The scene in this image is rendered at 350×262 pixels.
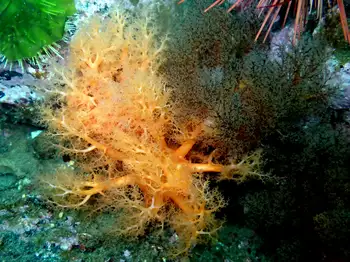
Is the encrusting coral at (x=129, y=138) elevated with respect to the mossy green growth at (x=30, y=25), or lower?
lower

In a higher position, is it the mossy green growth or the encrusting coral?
the mossy green growth

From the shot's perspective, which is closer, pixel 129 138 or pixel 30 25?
pixel 129 138

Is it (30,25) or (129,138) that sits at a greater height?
(30,25)

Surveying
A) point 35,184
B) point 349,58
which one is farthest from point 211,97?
point 35,184

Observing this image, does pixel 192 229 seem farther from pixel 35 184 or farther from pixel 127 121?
pixel 35 184
